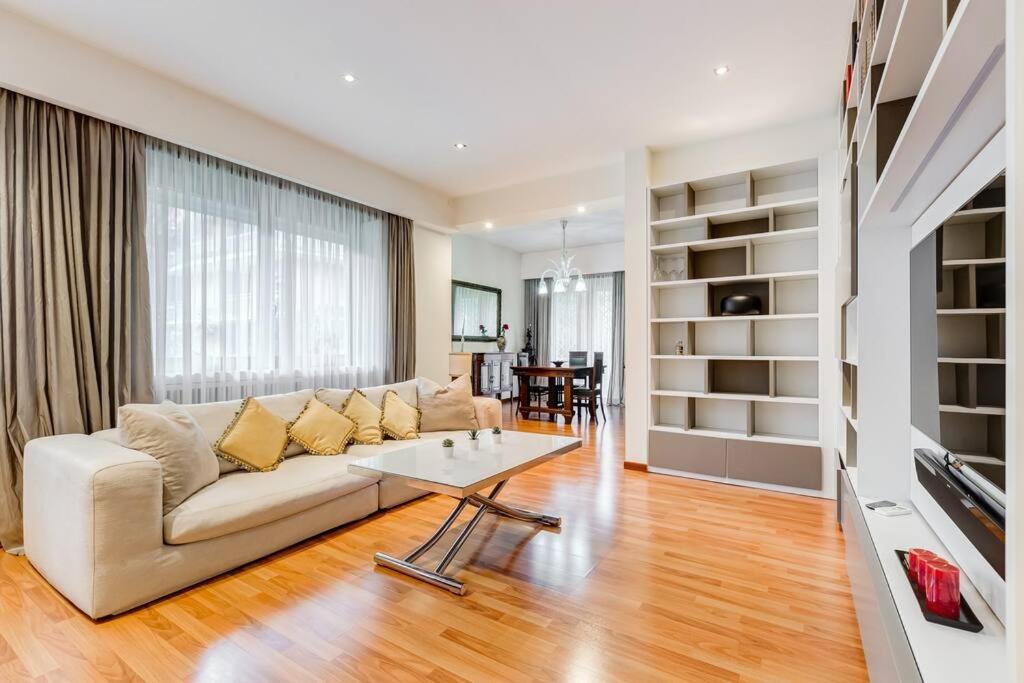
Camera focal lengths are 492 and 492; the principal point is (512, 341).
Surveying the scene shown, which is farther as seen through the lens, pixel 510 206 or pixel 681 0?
pixel 510 206

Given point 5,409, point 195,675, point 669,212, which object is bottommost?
point 195,675

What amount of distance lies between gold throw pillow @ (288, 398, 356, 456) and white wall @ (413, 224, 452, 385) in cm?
198

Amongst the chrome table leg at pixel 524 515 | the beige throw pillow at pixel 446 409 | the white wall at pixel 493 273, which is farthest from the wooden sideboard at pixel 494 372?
the chrome table leg at pixel 524 515

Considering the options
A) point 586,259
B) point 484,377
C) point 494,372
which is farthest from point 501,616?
point 586,259

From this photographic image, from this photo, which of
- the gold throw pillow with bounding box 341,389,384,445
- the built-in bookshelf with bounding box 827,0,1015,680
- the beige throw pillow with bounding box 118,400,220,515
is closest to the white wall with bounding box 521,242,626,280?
the gold throw pillow with bounding box 341,389,384,445

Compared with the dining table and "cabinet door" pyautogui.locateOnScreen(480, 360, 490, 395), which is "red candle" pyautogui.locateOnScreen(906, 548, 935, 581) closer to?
the dining table

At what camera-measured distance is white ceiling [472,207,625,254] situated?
726 centimetres

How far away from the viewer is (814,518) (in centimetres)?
318

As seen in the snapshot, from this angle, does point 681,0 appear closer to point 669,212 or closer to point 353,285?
point 669,212

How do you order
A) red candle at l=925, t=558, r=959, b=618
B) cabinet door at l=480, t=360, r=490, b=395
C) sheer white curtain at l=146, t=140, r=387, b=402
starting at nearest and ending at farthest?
1. red candle at l=925, t=558, r=959, b=618
2. sheer white curtain at l=146, t=140, r=387, b=402
3. cabinet door at l=480, t=360, r=490, b=395

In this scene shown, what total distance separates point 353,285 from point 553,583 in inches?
133

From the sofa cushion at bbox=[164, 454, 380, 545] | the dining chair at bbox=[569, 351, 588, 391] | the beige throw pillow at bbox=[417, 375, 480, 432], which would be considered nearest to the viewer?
the sofa cushion at bbox=[164, 454, 380, 545]

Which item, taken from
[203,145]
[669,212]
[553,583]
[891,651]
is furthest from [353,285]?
[891,651]

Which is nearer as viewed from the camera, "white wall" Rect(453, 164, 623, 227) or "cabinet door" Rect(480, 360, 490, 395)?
"white wall" Rect(453, 164, 623, 227)
